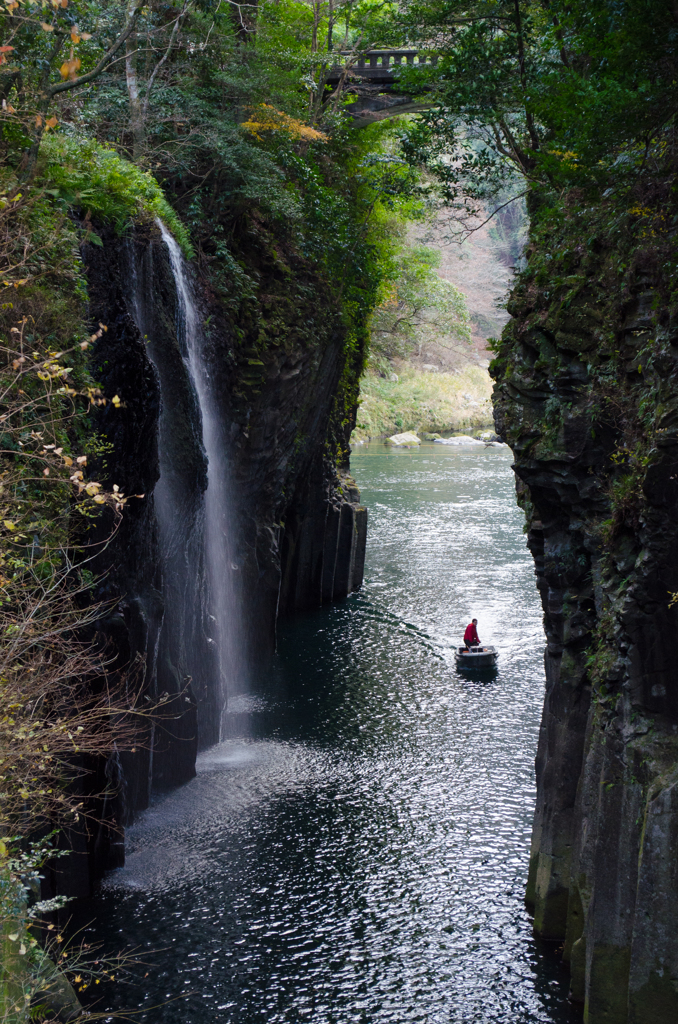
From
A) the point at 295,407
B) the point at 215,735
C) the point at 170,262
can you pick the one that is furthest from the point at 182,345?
the point at 215,735

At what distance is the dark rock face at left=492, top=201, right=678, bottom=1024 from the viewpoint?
10.8 m

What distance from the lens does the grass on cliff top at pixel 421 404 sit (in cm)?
9119

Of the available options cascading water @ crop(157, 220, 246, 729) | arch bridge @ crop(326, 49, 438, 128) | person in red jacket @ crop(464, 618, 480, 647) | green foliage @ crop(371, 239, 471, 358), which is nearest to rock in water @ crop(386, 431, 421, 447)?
green foliage @ crop(371, 239, 471, 358)

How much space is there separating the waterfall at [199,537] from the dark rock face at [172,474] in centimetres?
6

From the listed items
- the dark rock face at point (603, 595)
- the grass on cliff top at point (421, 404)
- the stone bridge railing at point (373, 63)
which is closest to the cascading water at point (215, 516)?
the dark rock face at point (603, 595)

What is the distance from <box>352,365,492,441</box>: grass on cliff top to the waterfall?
63.3 metres

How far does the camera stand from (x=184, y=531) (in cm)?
2098

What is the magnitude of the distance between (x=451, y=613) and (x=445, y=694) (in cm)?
805

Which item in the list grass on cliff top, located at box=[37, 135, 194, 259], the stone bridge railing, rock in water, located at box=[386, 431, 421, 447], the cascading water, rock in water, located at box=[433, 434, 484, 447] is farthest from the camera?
rock in water, located at box=[433, 434, 484, 447]

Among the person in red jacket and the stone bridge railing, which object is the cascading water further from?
the stone bridge railing

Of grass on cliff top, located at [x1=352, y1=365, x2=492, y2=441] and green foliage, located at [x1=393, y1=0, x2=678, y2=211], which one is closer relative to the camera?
green foliage, located at [x1=393, y1=0, x2=678, y2=211]

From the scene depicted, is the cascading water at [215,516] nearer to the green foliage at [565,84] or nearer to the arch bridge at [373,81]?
the green foliage at [565,84]

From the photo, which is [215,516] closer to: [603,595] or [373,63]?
[603,595]

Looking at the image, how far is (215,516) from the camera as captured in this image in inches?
949
